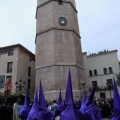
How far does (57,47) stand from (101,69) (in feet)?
42.0

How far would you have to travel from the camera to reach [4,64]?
27062 millimetres

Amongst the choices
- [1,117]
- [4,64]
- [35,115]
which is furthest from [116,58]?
[35,115]

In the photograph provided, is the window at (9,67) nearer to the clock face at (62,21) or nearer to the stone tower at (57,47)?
the stone tower at (57,47)

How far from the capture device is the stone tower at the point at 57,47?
21.5 meters

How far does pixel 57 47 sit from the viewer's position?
2288 centimetres

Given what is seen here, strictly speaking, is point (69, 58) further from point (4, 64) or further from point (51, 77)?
point (4, 64)

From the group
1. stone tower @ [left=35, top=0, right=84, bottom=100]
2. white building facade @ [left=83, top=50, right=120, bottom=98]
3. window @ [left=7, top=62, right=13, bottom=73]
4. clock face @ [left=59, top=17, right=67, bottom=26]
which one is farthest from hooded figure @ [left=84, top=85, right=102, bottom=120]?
white building facade @ [left=83, top=50, right=120, bottom=98]

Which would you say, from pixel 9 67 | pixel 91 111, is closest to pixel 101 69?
pixel 9 67

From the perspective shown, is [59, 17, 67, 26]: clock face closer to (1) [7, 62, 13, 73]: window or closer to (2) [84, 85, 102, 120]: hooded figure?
(1) [7, 62, 13, 73]: window

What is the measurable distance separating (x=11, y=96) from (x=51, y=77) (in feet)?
18.3

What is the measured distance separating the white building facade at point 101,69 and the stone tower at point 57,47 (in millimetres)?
8035

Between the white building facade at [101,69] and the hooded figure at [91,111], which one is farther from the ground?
the white building facade at [101,69]

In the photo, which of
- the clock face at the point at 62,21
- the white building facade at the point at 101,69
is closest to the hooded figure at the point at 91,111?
the clock face at the point at 62,21

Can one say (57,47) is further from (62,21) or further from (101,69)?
(101,69)
